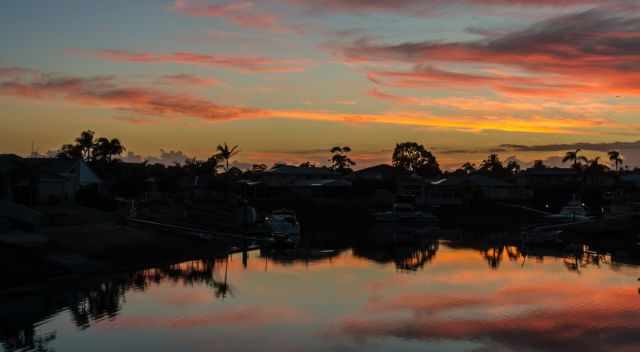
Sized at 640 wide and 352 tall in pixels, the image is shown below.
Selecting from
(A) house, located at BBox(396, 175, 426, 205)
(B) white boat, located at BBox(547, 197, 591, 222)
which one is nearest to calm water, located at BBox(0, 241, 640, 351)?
(B) white boat, located at BBox(547, 197, 591, 222)

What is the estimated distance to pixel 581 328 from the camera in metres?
34.4

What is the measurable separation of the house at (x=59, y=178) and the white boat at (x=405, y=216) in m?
40.3

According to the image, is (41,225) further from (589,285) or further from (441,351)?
(589,285)

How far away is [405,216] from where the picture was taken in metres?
101

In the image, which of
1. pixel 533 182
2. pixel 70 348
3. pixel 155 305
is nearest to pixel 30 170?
pixel 155 305

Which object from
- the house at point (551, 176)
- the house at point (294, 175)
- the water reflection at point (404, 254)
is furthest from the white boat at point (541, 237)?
the house at point (551, 176)

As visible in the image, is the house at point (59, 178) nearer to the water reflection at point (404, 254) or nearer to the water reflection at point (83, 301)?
the water reflection at point (83, 301)

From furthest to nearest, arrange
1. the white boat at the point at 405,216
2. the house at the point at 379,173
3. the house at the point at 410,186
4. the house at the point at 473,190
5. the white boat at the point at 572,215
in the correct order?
1. the house at the point at 379,173
2. the house at the point at 410,186
3. the house at the point at 473,190
4. the white boat at the point at 405,216
5. the white boat at the point at 572,215

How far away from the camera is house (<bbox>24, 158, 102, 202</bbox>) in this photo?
215 ft

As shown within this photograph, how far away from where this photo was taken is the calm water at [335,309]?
31.0 metres

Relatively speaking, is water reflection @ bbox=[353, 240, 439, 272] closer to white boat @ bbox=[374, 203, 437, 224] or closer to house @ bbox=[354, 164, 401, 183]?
white boat @ bbox=[374, 203, 437, 224]

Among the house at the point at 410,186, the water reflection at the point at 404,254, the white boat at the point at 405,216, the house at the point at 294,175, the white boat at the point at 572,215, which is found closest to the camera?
the water reflection at the point at 404,254

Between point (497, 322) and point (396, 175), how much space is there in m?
116

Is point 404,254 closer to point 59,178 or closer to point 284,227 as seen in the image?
point 284,227
